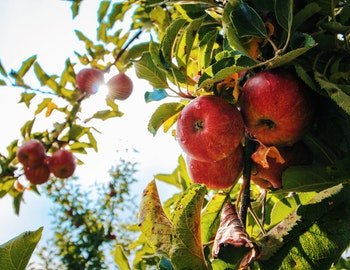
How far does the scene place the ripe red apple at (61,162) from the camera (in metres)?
2.83

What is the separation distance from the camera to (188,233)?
0.76 meters

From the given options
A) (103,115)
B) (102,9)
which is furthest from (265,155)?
(103,115)

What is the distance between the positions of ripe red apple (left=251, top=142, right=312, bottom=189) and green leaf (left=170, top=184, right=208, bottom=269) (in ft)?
0.88

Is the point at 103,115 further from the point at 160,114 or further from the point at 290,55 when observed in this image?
the point at 290,55

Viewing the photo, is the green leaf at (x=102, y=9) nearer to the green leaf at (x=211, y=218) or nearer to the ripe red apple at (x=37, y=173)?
the ripe red apple at (x=37, y=173)

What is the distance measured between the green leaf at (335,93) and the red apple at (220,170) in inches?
9.9

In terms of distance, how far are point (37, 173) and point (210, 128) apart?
7.12ft

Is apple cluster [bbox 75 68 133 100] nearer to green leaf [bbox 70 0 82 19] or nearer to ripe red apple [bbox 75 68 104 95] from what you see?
ripe red apple [bbox 75 68 104 95]

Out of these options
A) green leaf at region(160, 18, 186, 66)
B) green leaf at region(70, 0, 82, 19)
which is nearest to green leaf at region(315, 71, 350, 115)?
green leaf at region(160, 18, 186, 66)

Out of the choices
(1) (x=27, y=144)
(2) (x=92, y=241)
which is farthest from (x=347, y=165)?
(2) (x=92, y=241)

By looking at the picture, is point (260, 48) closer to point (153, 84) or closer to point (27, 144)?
point (153, 84)

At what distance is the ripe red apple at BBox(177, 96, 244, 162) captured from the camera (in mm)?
939

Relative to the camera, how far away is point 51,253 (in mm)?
5953

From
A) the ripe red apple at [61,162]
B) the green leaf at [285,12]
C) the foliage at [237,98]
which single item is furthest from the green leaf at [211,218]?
the ripe red apple at [61,162]
